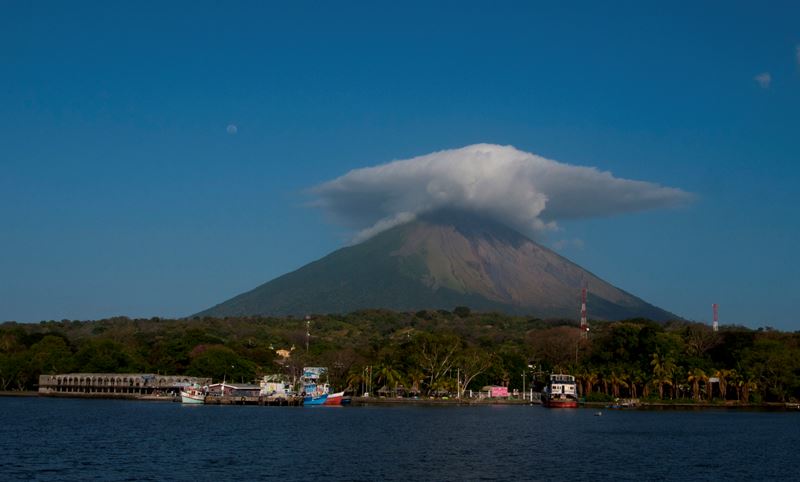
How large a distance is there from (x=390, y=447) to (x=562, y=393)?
59.9m

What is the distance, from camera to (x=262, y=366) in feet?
456

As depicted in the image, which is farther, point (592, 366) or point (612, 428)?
point (592, 366)

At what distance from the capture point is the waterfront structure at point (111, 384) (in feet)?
414

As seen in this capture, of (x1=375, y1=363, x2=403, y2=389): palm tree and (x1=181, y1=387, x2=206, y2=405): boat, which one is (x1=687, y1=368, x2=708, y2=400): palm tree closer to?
(x1=375, y1=363, x2=403, y2=389): palm tree

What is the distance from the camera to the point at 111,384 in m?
128

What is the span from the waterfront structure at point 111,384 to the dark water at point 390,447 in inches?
1581

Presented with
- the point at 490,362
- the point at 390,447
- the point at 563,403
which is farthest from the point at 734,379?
the point at 390,447

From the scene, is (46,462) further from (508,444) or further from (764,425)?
(764,425)

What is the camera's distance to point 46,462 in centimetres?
4444

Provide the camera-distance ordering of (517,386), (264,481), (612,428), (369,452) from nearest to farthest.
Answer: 1. (264,481)
2. (369,452)
3. (612,428)
4. (517,386)

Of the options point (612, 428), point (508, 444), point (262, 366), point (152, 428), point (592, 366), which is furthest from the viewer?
point (262, 366)

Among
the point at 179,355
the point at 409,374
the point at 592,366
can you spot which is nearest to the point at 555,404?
the point at 592,366

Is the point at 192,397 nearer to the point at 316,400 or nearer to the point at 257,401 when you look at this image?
the point at 257,401

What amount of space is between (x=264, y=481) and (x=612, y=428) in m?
40.1
